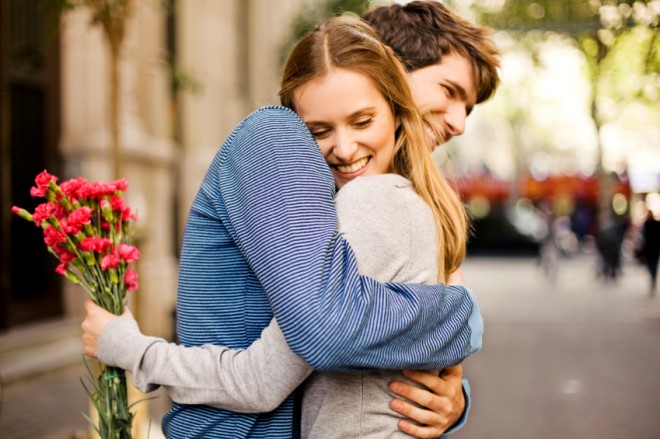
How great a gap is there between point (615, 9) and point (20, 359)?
6.46m

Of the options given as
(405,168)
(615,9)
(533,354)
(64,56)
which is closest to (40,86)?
(64,56)

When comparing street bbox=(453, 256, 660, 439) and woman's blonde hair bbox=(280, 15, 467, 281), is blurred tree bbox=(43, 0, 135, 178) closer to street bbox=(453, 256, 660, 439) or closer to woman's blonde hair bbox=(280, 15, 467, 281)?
street bbox=(453, 256, 660, 439)

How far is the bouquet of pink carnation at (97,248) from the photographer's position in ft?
5.83

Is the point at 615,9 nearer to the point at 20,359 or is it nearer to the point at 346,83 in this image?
the point at 346,83

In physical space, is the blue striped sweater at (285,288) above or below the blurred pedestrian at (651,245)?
above

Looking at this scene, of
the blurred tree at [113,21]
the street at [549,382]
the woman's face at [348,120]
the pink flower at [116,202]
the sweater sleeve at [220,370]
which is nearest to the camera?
the sweater sleeve at [220,370]

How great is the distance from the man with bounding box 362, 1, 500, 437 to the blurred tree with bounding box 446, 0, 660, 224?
3059mm

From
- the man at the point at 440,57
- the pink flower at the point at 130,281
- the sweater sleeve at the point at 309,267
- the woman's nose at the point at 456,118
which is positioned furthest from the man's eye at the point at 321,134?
the woman's nose at the point at 456,118

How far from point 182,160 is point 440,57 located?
11.1m

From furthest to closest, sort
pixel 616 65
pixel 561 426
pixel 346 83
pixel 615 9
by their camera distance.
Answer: pixel 616 65, pixel 561 426, pixel 615 9, pixel 346 83

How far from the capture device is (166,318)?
1057 centimetres

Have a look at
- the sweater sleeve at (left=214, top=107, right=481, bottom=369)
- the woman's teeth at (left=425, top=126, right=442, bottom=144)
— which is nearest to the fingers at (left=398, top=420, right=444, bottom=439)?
the sweater sleeve at (left=214, top=107, right=481, bottom=369)

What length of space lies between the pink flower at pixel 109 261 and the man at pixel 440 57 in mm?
953

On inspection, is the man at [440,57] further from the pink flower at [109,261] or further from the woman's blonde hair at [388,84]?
the pink flower at [109,261]
